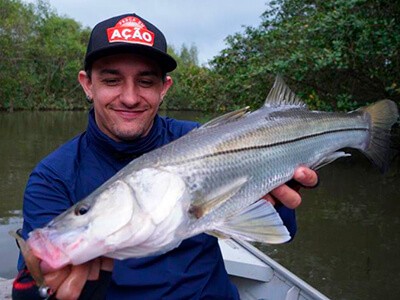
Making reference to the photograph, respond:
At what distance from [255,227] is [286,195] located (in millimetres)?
518

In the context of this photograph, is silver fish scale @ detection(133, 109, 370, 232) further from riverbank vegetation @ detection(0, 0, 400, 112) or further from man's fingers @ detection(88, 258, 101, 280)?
riverbank vegetation @ detection(0, 0, 400, 112)

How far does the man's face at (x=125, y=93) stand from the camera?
105 inches

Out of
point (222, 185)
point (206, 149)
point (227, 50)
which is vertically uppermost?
point (227, 50)

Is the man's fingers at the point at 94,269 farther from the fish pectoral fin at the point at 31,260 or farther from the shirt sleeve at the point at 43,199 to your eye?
the shirt sleeve at the point at 43,199

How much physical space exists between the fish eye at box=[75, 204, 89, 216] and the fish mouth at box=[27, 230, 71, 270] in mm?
153

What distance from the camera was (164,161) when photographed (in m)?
2.07

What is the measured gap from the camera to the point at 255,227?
2.13m

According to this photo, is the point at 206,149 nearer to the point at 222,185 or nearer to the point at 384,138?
the point at 222,185

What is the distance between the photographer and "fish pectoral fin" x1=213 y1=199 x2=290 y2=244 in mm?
2102

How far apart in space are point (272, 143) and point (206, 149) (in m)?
0.48

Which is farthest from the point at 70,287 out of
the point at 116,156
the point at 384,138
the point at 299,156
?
the point at 384,138

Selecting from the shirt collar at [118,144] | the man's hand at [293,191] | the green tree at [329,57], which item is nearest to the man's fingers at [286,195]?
the man's hand at [293,191]

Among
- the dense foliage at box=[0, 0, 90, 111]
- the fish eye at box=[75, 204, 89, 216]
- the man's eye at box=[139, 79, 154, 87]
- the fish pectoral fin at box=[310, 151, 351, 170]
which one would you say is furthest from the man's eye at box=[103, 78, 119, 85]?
the dense foliage at box=[0, 0, 90, 111]

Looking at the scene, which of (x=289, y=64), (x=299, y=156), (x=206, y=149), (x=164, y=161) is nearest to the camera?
(x=164, y=161)
